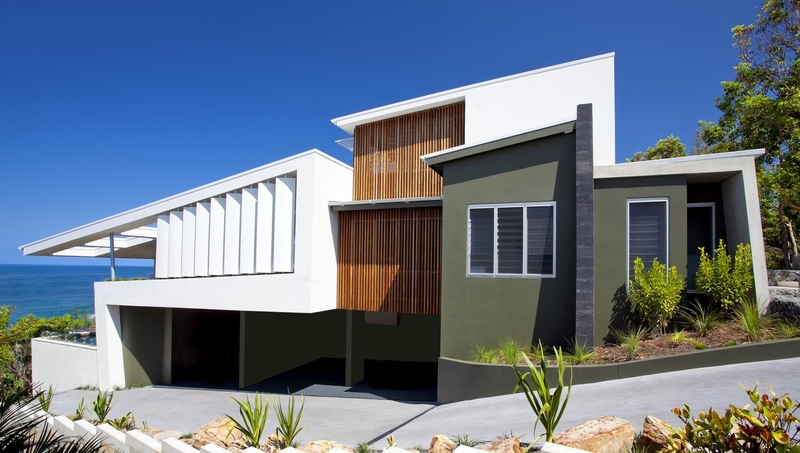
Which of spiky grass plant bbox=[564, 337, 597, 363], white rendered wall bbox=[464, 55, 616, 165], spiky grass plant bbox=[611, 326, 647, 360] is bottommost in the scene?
spiky grass plant bbox=[564, 337, 597, 363]

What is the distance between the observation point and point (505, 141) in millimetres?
9312

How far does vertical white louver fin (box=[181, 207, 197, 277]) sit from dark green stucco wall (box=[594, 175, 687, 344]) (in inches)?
427

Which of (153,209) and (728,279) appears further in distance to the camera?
(153,209)

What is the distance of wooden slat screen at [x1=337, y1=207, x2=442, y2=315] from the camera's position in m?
11.5

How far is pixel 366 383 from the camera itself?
13.3 metres

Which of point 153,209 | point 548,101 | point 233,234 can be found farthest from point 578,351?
point 153,209

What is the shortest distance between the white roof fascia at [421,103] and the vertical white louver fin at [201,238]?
497 centimetres

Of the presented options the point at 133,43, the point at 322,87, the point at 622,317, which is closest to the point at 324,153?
the point at 622,317

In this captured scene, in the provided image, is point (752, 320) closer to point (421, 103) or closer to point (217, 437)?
point (217, 437)

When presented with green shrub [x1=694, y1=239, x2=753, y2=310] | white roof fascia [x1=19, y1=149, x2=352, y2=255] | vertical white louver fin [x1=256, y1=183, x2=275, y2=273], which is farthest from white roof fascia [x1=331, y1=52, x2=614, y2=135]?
green shrub [x1=694, y1=239, x2=753, y2=310]

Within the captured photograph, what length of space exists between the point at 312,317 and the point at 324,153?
8.97 metres

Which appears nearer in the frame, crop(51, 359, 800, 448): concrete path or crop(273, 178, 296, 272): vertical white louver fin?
crop(51, 359, 800, 448): concrete path

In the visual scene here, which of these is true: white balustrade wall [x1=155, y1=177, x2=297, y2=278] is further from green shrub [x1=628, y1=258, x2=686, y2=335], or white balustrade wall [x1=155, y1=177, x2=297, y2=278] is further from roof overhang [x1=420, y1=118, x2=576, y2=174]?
green shrub [x1=628, y1=258, x2=686, y2=335]

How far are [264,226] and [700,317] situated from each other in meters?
10.1
